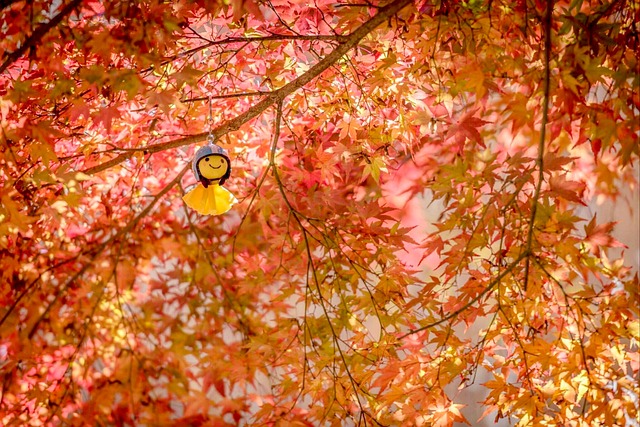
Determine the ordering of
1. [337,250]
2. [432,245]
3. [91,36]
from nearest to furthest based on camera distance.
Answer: [91,36]
[432,245]
[337,250]

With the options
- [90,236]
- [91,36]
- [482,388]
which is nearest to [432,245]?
[91,36]

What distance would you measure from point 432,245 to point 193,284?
160 cm

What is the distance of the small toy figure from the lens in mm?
1736

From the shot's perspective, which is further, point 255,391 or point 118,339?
point 255,391

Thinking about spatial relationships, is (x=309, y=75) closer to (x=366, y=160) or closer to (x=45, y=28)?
(x=366, y=160)

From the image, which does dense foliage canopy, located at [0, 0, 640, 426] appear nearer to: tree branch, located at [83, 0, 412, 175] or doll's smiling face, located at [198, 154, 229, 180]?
tree branch, located at [83, 0, 412, 175]

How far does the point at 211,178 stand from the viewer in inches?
69.1

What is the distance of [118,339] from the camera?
3.25 m

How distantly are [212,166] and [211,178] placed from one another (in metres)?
0.03

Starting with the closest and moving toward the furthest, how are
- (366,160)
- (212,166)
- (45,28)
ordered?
(45,28)
(212,166)
(366,160)

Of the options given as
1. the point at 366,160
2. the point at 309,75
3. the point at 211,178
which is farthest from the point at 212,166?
the point at 366,160

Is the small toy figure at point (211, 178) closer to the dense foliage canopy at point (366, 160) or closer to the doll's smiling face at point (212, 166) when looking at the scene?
the doll's smiling face at point (212, 166)

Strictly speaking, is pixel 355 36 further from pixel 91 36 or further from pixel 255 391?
pixel 255 391

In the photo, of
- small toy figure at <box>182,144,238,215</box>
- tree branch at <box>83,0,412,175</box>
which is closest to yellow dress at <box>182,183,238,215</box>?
small toy figure at <box>182,144,238,215</box>
